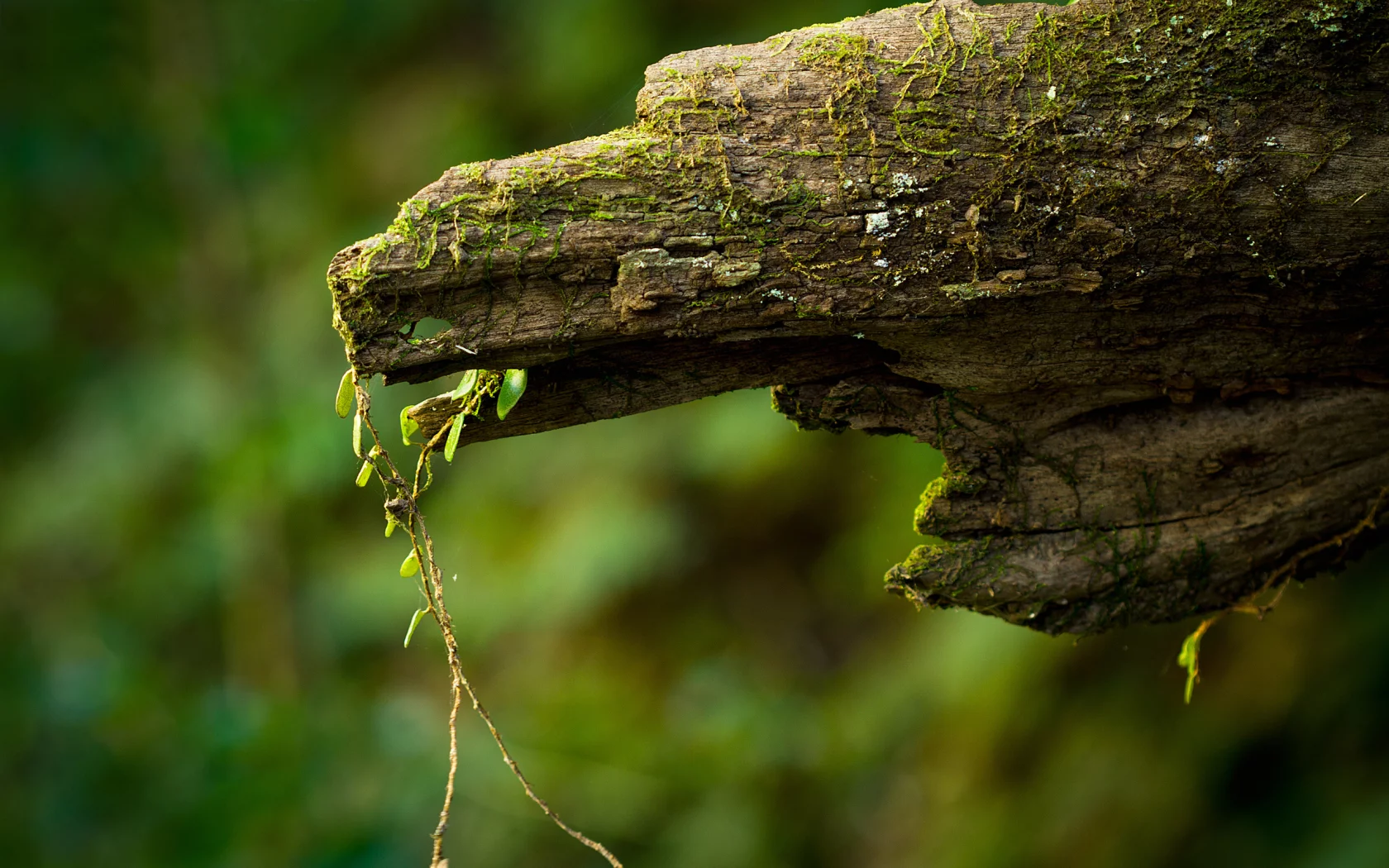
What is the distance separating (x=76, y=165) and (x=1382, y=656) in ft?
17.0

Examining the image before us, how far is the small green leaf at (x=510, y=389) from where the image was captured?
141 centimetres

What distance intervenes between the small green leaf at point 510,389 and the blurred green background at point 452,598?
1842 mm

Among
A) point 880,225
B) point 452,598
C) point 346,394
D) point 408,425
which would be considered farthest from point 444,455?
point 452,598

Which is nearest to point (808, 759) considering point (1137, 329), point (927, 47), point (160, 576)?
A: point (1137, 329)

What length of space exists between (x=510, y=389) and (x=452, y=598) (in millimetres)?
3692

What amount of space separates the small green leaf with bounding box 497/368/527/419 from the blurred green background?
184cm

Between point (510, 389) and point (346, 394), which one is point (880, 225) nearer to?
point (510, 389)

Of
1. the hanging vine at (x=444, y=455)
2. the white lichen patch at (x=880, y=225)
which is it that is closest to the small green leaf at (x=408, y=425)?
the hanging vine at (x=444, y=455)

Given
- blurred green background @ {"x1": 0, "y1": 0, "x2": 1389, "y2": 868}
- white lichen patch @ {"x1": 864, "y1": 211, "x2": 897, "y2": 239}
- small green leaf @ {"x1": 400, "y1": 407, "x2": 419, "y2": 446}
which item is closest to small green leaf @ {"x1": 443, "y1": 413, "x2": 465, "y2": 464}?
small green leaf @ {"x1": 400, "y1": 407, "x2": 419, "y2": 446}

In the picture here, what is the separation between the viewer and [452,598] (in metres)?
4.86

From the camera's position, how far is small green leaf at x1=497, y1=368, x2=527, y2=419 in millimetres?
1412

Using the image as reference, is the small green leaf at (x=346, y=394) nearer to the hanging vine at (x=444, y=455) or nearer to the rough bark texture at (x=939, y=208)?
the hanging vine at (x=444, y=455)

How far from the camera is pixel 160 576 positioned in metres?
5.55

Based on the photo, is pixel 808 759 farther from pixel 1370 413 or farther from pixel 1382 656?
pixel 1370 413
